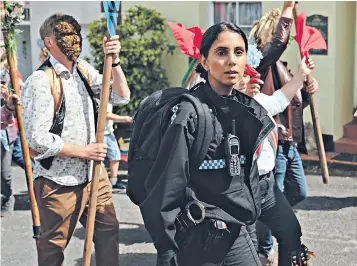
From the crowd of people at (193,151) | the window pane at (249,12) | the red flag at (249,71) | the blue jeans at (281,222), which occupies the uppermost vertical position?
the window pane at (249,12)

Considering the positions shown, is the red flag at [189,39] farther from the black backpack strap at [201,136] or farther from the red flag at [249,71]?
the black backpack strap at [201,136]

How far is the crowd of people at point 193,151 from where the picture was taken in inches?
131

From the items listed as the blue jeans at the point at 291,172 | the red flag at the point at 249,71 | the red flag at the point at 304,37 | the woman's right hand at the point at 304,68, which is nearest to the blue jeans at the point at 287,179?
the blue jeans at the point at 291,172

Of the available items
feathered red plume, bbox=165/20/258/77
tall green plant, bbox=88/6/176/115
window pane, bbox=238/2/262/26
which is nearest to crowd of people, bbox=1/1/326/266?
feathered red plume, bbox=165/20/258/77

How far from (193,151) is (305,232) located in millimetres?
3509

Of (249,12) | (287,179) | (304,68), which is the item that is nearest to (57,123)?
(304,68)

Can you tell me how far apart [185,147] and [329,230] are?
366cm

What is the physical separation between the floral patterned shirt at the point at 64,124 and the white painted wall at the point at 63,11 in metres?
7.79

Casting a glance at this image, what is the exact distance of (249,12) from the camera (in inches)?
413

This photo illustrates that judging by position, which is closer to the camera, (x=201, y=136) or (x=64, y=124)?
(x=201, y=136)

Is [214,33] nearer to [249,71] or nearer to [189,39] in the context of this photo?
[249,71]

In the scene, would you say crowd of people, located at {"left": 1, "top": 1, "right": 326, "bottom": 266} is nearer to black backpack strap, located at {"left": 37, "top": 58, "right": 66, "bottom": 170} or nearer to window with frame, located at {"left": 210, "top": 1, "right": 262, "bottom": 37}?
black backpack strap, located at {"left": 37, "top": 58, "right": 66, "bottom": 170}

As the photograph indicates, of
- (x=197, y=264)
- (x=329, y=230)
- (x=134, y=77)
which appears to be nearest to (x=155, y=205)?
(x=197, y=264)

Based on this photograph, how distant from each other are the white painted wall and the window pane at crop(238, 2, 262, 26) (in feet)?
9.50
